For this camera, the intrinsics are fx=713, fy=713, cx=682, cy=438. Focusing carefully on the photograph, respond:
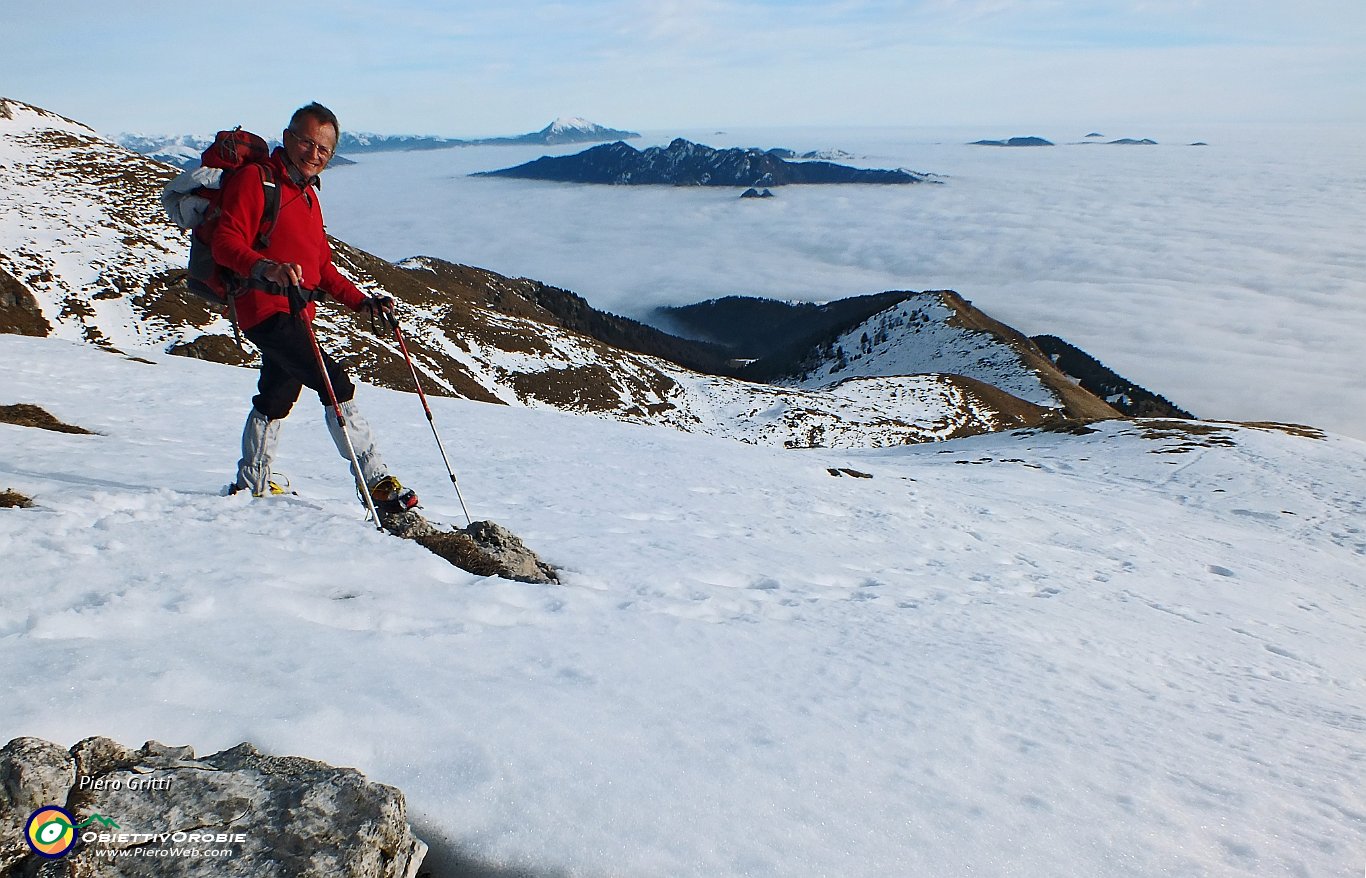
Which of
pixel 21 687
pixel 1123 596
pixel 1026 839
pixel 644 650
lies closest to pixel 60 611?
pixel 21 687

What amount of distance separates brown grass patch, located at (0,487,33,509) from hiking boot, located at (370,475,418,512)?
2.89 meters

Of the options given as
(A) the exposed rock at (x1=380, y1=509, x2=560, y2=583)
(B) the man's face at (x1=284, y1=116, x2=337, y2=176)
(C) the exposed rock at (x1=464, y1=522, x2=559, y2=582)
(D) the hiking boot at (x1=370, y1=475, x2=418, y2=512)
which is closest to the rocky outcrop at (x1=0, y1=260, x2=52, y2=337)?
(D) the hiking boot at (x1=370, y1=475, x2=418, y2=512)

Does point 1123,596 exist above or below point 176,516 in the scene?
below

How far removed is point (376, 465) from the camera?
801 centimetres

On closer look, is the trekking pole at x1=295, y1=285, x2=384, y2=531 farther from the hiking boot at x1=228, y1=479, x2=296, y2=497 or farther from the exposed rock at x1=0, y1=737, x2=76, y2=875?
the exposed rock at x1=0, y1=737, x2=76, y2=875

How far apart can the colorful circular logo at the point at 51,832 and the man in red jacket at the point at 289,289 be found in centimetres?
484

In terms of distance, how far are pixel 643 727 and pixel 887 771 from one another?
161 centimetres

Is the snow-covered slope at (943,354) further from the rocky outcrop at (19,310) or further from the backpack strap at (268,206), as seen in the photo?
the backpack strap at (268,206)

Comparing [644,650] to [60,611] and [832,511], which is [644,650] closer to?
[60,611]

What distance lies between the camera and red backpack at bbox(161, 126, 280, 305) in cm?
638

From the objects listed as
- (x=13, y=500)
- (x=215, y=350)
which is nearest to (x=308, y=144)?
(x=13, y=500)

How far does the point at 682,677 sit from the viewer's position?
564 cm

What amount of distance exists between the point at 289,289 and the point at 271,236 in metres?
0.55

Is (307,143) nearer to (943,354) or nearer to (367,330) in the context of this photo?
(367,330)
